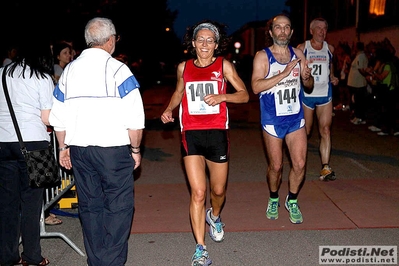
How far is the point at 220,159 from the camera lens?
552 centimetres

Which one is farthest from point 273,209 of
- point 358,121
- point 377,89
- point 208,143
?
point 358,121

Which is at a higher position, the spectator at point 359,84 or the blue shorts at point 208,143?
the blue shorts at point 208,143

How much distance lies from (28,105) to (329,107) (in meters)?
4.78

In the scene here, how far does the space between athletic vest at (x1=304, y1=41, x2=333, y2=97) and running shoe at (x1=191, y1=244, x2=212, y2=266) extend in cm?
374

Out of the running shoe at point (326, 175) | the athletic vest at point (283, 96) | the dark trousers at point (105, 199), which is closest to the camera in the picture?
the dark trousers at point (105, 199)

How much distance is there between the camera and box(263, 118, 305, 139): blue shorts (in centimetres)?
632

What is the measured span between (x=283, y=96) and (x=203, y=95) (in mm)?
1193

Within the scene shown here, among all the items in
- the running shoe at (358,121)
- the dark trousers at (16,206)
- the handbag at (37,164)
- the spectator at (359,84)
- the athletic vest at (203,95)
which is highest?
the athletic vest at (203,95)

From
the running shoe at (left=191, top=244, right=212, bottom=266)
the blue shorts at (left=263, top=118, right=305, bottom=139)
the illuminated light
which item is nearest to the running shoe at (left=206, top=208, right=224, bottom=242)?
the running shoe at (left=191, top=244, right=212, bottom=266)

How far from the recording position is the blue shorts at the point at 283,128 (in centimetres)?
632

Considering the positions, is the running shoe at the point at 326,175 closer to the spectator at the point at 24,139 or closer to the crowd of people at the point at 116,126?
the crowd of people at the point at 116,126

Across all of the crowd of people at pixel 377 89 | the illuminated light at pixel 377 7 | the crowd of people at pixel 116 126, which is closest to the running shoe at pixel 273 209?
the crowd of people at pixel 116 126

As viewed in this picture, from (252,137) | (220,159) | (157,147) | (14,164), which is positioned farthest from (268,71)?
(252,137)

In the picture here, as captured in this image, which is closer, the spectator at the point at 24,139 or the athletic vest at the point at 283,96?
the spectator at the point at 24,139
